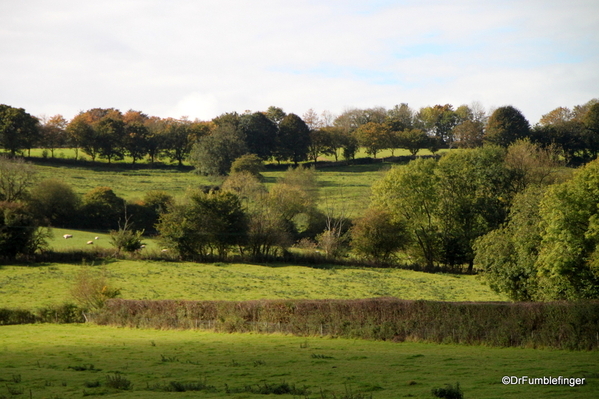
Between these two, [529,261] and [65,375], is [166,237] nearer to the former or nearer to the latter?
[529,261]

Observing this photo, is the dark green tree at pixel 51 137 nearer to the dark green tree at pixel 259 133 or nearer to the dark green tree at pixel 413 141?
the dark green tree at pixel 259 133

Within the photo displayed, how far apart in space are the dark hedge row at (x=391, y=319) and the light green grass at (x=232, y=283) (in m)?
10.1

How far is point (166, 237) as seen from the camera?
63.7 m

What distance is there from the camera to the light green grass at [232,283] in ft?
152

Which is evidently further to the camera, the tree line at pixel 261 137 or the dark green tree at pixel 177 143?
the dark green tree at pixel 177 143

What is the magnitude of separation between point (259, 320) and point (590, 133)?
94.8 metres

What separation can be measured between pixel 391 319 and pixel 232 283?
2597 cm

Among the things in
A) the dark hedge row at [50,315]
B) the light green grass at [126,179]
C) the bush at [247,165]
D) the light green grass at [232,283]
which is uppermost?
the bush at [247,165]

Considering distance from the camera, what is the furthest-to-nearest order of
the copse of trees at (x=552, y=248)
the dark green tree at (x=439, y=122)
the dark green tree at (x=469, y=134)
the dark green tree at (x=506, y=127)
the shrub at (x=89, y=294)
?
the dark green tree at (x=439, y=122)
the dark green tree at (x=469, y=134)
the dark green tree at (x=506, y=127)
the shrub at (x=89, y=294)
the copse of trees at (x=552, y=248)

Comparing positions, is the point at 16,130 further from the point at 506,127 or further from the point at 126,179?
the point at 506,127

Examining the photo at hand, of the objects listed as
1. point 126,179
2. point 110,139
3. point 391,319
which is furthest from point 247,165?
point 391,319

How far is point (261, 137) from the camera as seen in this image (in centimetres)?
11456

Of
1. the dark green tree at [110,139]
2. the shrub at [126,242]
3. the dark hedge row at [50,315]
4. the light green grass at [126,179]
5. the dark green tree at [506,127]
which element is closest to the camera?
the dark hedge row at [50,315]

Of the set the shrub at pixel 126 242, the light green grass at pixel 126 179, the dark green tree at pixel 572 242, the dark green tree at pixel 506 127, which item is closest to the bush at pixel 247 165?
the light green grass at pixel 126 179
